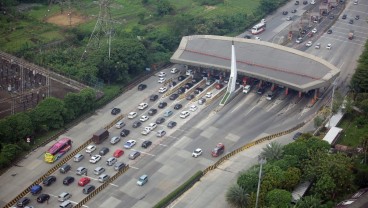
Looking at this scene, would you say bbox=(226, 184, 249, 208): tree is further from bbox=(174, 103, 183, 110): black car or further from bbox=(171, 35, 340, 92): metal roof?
bbox=(171, 35, 340, 92): metal roof

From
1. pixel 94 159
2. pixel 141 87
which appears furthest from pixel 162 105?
pixel 94 159

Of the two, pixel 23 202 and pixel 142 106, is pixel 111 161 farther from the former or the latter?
pixel 142 106

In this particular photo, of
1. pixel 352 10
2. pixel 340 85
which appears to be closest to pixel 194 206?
pixel 340 85

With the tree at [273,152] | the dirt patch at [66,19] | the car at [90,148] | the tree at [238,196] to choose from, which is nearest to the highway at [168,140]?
the car at [90,148]

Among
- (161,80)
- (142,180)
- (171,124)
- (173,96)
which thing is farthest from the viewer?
(161,80)

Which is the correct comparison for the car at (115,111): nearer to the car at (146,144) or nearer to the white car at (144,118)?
the white car at (144,118)

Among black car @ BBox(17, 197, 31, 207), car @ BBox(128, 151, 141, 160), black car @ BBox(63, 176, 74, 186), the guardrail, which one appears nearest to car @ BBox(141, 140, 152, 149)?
car @ BBox(128, 151, 141, 160)
